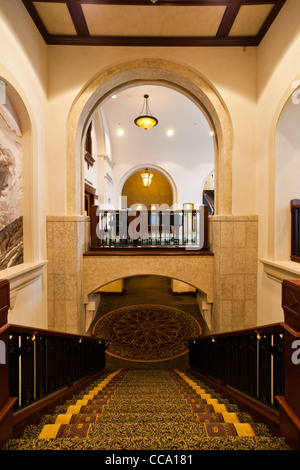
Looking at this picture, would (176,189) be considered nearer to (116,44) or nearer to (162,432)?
(116,44)

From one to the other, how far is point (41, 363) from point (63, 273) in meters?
2.27

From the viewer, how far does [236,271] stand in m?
4.55

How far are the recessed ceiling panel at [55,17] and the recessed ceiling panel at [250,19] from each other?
9.05 feet

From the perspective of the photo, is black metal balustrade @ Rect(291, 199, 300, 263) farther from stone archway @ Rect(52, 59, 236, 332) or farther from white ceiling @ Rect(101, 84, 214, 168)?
white ceiling @ Rect(101, 84, 214, 168)

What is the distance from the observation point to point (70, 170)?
452 cm

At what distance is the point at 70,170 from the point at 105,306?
18.9 feet

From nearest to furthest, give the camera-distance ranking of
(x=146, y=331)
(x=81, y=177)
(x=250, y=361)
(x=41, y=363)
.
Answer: (x=41, y=363) → (x=250, y=361) → (x=81, y=177) → (x=146, y=331)

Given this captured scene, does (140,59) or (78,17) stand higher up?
(78,17)

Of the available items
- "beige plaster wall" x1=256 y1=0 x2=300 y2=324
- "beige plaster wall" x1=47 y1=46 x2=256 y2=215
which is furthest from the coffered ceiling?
"beige plaster wall" x1=256 y1=0 x2=300 y2=324

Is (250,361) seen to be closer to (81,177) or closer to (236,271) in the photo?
(236,271)

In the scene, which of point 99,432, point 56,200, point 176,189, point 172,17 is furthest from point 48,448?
point 176,189

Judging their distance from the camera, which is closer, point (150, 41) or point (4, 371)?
point (4, 371)

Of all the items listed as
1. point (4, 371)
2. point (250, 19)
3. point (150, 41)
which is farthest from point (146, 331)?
point (250, 19)

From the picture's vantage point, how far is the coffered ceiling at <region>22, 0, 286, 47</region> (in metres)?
3.65
